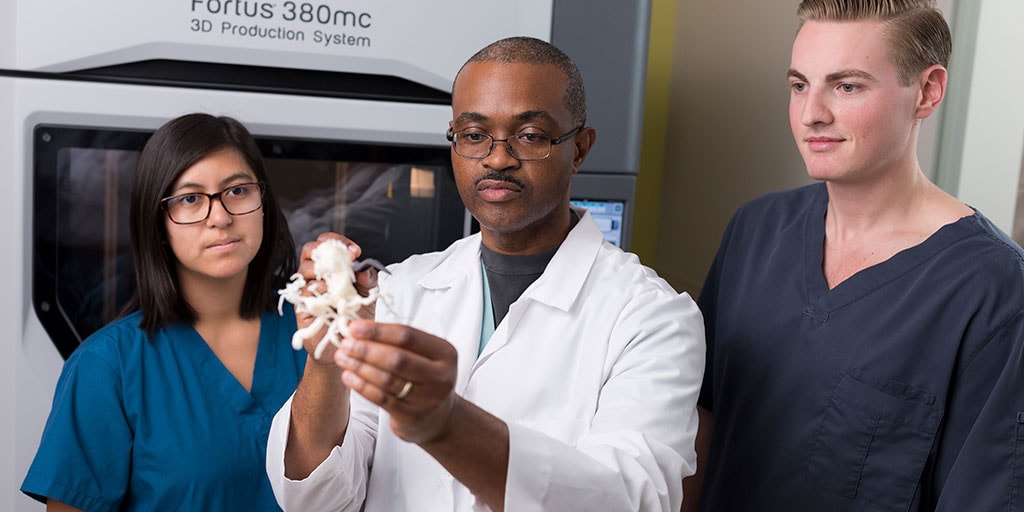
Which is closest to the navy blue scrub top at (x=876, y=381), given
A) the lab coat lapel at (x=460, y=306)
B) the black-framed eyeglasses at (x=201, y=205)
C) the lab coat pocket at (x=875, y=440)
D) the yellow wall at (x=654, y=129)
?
the lab coat pocket at (x=875, y=440)

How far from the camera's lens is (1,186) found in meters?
1.40

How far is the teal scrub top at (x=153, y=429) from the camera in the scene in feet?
4.30

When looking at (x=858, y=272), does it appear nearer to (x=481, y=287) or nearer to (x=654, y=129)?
(x=481, y=287)

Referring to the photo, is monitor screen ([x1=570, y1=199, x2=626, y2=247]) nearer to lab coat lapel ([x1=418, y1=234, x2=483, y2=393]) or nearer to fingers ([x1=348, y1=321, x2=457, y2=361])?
lab coat lapel ([x1=418, y1=234, x2=483, y2=393])

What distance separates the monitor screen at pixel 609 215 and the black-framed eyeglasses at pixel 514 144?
1.75 ft

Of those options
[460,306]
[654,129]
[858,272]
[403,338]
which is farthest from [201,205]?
[654,129]

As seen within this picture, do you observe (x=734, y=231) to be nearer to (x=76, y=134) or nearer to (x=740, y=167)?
(x=740, y=167)

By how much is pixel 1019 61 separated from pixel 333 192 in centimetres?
113

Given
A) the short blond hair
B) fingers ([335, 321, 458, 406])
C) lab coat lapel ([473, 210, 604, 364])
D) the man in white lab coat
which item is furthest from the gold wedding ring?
the short blond hair

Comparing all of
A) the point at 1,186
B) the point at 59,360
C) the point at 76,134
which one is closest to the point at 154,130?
the point at 76,134

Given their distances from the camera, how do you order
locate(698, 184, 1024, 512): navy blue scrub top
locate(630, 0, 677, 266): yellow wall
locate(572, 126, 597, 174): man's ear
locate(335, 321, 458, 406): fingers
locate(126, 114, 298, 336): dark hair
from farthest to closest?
1. locate(630, 0, 677, 266): yellow wall
2. locate(126, 114, 298, 336): dark hair
3. locate(572, 126, 597, 174): man's ear
4. locate(698, 184, 1024, 512): navy blue scrub top
5. locate(335, 321, 458, 406): fingers

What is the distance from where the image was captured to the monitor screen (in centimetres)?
168

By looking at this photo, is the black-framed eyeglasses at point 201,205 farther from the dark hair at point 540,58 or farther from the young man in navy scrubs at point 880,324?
the young man in navy scrubs at point 880,324

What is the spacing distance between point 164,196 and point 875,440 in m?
1.00
